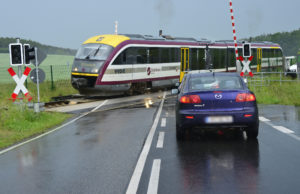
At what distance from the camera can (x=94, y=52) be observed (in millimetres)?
22766

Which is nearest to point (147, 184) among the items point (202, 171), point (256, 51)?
point (202, 171)

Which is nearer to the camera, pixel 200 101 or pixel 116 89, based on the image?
pixel 200 101

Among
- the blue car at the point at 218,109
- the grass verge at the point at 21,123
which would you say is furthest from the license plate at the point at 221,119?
the grass verge at the point at 21,123

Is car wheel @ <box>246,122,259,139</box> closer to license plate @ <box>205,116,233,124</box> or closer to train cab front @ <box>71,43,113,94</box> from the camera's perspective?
license plate @ <box>205,116,233,124</box>

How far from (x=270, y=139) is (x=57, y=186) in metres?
5.26

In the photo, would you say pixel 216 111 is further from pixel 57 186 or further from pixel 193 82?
pixel 57 186

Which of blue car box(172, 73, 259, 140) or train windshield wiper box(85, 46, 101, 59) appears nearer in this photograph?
blue car box(172, 73, 259, 140)

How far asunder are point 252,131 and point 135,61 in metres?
15.7

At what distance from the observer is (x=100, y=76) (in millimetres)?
21922

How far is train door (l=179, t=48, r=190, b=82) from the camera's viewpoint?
29797 mm

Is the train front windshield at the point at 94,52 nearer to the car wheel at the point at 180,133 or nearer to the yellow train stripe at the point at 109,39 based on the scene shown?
the yellow train stripe at the point at 109,39

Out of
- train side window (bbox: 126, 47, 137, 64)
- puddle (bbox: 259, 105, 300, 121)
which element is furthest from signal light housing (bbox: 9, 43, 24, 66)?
train side window (bbox: 126, 47, 137, 64)

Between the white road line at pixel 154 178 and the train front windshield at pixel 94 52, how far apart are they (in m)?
15.4

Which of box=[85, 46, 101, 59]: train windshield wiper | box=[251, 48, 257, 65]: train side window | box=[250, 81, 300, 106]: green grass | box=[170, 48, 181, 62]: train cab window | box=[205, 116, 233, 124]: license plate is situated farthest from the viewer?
box=[251, 48, 257, 65]: train side window
